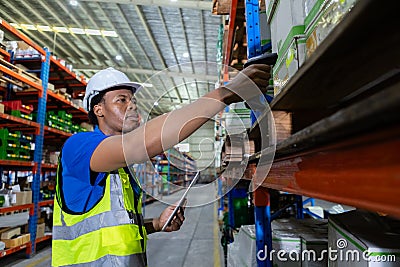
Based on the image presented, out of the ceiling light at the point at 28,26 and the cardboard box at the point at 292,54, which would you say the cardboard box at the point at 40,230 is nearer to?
the cardboard box at the point at 292,54

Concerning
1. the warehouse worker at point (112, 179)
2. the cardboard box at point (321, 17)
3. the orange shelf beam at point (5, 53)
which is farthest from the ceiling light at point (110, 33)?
the cardboard box at point (321, 17)

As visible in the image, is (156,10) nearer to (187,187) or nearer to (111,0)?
(111,0)

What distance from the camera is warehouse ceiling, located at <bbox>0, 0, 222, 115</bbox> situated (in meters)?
8.31

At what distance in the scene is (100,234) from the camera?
128cm

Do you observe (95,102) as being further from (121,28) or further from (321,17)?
(121,28)

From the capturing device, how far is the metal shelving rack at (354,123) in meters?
0.42

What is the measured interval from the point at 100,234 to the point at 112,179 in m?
0.24

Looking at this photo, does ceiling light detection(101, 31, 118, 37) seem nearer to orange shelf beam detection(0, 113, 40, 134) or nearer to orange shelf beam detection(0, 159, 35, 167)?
orange shelf beam detection(0, 113, 40, 134)

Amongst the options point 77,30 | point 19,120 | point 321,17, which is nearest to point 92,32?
point 77,30

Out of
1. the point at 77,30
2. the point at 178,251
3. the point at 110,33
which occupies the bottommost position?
the point at 178,251

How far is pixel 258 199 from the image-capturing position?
181 centimetres

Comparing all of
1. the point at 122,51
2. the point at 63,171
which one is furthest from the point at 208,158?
the point at 122,51

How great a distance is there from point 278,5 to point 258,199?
3.61 feet

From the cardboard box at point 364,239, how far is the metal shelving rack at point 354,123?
10.2 inches
